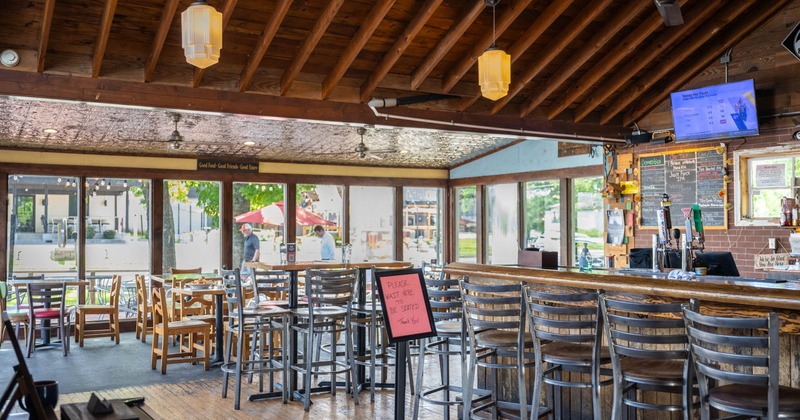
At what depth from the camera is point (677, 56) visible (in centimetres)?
747

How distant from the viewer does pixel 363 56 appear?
6.84 metres

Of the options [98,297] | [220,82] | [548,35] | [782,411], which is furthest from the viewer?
[98,297]

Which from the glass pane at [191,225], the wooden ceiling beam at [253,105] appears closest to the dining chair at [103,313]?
the glass pane at [191,225]

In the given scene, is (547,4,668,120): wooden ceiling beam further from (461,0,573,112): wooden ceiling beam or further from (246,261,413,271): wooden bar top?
(246,261,413,271): wooden bar top

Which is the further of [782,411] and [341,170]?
[341,170]

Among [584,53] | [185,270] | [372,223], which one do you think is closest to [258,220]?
[185,270]

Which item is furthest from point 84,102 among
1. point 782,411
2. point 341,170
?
point 341,170

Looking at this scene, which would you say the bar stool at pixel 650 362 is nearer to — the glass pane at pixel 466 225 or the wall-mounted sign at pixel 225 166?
the wall-mounted sign at pixel 225 166

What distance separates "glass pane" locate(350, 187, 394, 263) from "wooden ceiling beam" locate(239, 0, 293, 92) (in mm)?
5959

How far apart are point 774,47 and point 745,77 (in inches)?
16.2

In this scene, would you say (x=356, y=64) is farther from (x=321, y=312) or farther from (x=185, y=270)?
(x=185, y=270)

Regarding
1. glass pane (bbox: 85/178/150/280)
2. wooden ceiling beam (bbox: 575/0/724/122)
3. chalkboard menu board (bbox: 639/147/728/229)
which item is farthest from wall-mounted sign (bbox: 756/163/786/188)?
glass pane (bbox: 85/178/150/280)

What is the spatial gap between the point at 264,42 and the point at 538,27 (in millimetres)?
2471

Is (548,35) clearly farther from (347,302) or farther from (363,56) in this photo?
(347,302)
